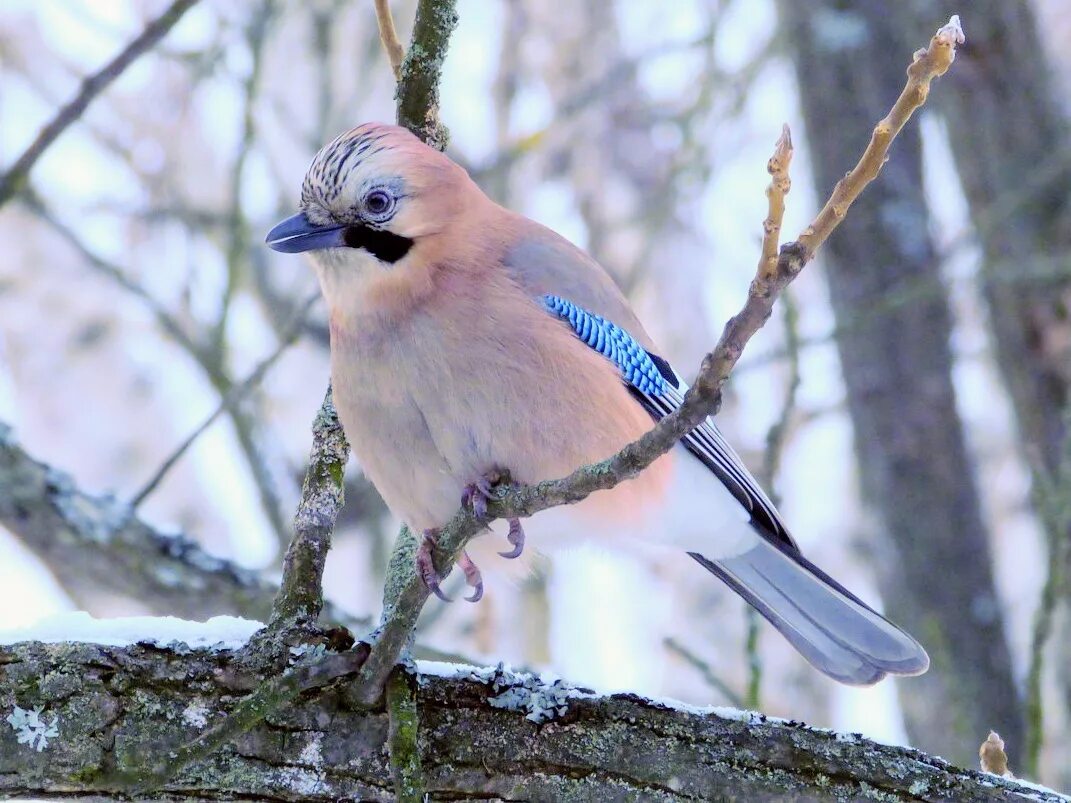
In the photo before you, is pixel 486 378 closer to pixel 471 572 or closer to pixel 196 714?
pixel 471 572

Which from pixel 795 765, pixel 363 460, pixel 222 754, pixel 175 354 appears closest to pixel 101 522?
pixel 363 460

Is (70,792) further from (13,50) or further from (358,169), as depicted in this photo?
(13,50)

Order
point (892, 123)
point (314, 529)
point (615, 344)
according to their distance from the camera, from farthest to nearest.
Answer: point (615, 344), point (314, 529), point (892, 123)

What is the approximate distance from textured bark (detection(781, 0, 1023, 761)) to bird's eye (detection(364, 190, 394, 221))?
2732 mm

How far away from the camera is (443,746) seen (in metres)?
2.57

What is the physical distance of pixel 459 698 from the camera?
8.61ft

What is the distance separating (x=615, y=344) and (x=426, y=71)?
0.88m

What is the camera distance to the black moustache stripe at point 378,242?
10.7ft

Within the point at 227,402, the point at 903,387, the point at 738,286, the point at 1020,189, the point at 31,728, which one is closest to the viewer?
the point at 31,728

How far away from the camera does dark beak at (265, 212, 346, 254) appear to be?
123 inches

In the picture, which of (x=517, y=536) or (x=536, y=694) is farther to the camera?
(x=517, y=536)

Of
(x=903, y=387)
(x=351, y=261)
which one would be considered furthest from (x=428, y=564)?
(x=903, y=387)

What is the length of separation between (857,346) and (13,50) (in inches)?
203

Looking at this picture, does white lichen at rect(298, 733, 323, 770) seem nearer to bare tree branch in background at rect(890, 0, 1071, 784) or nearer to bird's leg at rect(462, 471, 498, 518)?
Answer: bird's leg at rect(462, 471, 498, 518)
